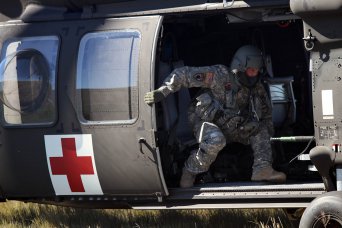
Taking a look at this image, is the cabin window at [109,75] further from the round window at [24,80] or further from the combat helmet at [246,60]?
the combat helmet at [246,60]

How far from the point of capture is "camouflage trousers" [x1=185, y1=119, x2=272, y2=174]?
6.98m

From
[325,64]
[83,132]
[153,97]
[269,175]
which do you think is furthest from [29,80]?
[325,64]

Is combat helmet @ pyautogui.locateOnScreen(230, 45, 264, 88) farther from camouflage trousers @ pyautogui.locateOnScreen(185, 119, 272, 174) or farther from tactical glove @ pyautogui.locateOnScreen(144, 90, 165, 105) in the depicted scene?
tactical glove @ pyautogui.locateOnScreen(144, 90, 165, 105)

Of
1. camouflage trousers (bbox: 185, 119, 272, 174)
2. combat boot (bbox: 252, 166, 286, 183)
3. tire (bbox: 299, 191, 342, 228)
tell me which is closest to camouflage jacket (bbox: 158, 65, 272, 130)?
camouflage trousers (bbox: 185, 119, 272, 174)

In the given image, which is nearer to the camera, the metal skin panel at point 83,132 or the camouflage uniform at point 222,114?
the metal skin panel at point 83,132

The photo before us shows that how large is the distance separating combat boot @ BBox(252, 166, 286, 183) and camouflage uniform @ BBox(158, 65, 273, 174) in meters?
0.07

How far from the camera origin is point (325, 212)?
606 centimetres

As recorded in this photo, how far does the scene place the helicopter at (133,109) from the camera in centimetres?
655

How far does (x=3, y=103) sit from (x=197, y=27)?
2191mm

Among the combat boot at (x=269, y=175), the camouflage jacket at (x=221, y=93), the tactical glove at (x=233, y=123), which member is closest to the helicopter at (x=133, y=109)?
the combat boot at (x=269, y=175)

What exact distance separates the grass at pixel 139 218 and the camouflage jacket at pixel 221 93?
108 cm

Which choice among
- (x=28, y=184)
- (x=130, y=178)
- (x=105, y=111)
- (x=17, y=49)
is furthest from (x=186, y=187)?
(x=17, y=49)

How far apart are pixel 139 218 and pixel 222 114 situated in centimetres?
183

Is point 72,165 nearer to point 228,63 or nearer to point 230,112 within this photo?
point 230,112
